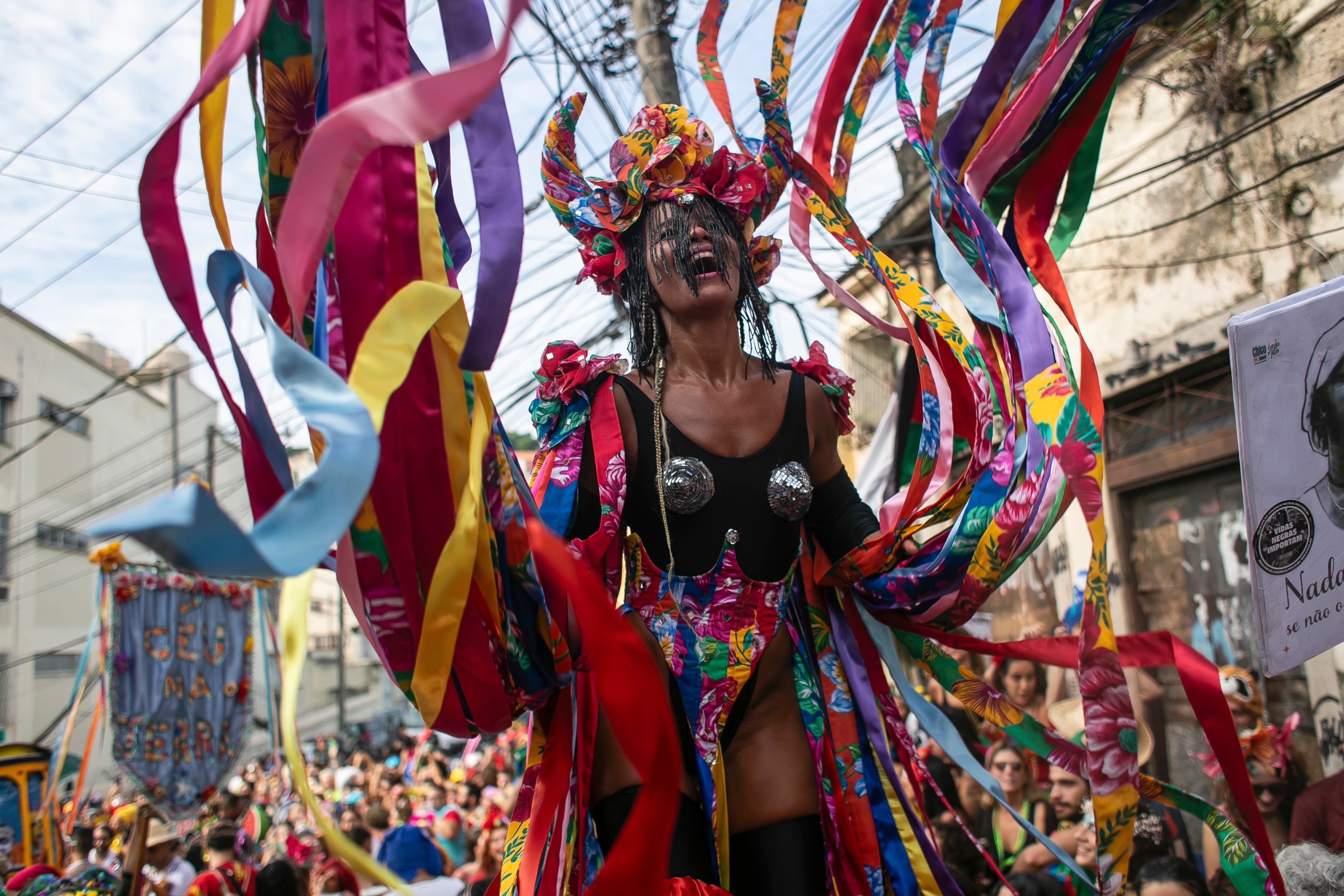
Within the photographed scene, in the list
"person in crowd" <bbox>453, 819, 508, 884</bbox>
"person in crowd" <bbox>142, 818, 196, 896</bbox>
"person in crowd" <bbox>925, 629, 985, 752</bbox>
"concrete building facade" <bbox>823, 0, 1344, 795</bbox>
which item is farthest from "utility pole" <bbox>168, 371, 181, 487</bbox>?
"concrete building facade" <bbox>823, 0, 1344, 795</bbox>

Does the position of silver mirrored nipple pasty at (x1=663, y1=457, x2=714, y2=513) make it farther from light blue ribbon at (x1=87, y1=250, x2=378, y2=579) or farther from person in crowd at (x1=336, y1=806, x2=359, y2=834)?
person in crowd at (x1=336, y1=806, x2=359, y2=834)

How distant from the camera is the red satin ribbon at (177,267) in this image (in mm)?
1347

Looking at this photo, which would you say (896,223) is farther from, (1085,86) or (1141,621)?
(1085,86)

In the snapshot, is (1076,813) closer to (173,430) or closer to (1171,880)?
(1171,880)

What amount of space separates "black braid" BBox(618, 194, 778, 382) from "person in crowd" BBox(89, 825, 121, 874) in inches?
257

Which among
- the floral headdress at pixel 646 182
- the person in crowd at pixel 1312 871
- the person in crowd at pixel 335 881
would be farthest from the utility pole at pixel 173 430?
the person in crowd at pixel 1312 871

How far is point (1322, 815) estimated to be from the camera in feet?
10.4

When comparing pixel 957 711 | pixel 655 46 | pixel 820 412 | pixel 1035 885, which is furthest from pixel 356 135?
pixel 655 46

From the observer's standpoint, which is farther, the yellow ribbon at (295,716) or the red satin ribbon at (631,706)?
the red satin ribbon at (631,706)

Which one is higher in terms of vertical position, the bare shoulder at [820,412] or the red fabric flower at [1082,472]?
the bare shoulder at [820,412]

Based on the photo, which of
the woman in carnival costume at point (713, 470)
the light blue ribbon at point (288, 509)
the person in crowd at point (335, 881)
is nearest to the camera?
the light blue ribbon at point (288, 509)

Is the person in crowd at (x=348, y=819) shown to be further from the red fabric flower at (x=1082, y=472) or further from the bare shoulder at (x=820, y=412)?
the red fabric flower at (x=1082, y=472)

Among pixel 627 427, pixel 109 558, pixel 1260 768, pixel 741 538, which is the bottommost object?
pixel 1260 768

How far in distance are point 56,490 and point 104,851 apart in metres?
15.1
